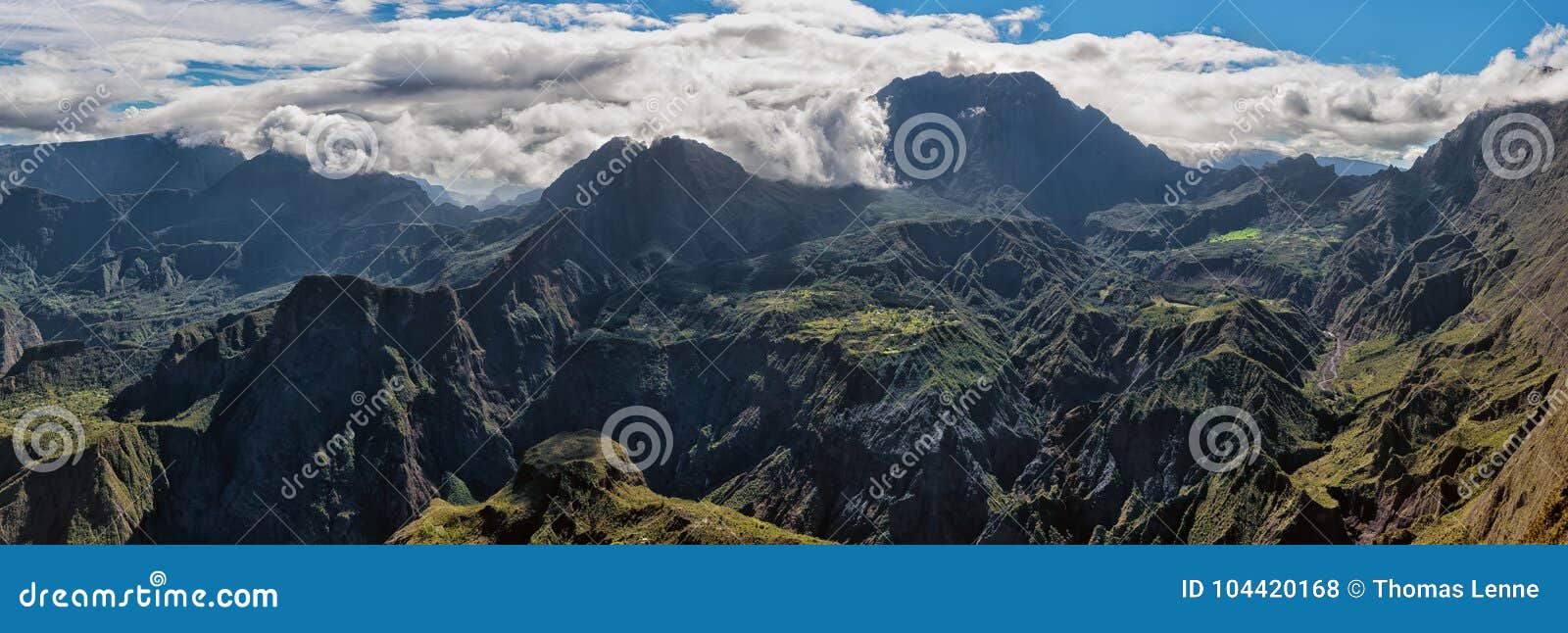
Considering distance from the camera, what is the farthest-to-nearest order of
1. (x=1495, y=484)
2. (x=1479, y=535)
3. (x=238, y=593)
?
(x=1495, y=484) → (x=1479, y=535) → (x=238, y=593)

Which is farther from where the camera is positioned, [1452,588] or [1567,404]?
[1567,404]

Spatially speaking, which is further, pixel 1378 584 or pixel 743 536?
pixel 743 536

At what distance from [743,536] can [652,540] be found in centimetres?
1851

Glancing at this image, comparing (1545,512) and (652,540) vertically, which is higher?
(1545,512)

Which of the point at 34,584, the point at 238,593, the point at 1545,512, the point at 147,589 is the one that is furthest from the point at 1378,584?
the point at 1545,512

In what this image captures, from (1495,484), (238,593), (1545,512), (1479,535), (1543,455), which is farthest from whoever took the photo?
(1495,484)

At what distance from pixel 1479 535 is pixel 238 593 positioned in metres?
200

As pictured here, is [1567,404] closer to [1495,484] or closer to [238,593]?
[1495,484]

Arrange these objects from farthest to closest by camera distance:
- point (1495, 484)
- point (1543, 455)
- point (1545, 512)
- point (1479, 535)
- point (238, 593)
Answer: point (1495, 484) → point (1479, 535) → point (1543, 455) → point (1545, 512) → point (238, 593)

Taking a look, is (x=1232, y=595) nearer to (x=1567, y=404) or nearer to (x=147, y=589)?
(x=147, y=589)

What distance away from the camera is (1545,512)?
469 feet

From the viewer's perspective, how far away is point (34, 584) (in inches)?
2315

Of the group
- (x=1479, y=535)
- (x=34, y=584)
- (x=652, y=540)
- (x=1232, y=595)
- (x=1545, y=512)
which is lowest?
(x=652, y=540)

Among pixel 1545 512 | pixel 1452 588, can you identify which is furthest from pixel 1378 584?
pixel 1545 512
